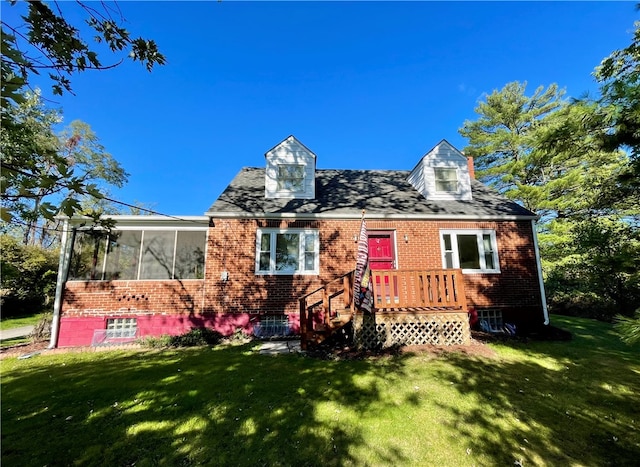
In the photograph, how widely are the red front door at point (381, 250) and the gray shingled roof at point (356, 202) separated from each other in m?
0.78

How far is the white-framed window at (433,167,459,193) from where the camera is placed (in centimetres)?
1167

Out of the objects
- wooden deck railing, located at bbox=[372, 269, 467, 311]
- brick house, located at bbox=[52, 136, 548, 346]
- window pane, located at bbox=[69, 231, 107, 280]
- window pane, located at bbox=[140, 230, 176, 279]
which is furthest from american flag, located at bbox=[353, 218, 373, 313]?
window pane, located at bbox=[69, 231, 107, 280]

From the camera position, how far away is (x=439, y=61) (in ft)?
43.5

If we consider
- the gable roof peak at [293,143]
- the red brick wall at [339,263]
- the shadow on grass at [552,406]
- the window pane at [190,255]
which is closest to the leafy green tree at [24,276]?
the window pane at [190,255]

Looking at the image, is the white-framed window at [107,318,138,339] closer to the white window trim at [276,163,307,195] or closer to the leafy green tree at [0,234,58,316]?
the white window trim at [276,163,307,195]

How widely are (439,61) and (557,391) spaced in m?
14.0

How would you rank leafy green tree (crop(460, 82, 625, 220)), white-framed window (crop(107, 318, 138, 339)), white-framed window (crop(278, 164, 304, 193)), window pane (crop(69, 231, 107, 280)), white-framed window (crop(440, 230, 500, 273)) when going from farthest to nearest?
leafy green tree (crop(460, 82, 625, 220))
white-framed window (crop(278, 164, 304, 193))
white-framed window (crop(440, 230, 500, 273))
window pane (crop(69, 231, 107, 280))
white-framed window (crop(107, 318, 138, 339))

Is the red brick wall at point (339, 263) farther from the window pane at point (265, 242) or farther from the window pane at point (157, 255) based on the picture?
the window pane at point (157, 255)

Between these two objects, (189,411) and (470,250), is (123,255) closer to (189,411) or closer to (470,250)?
(189,411)

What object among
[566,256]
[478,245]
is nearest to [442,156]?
[478,245]

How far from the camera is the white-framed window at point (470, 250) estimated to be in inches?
395

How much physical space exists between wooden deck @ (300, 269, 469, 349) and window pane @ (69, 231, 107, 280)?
7.30 m

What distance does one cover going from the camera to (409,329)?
7527 mm

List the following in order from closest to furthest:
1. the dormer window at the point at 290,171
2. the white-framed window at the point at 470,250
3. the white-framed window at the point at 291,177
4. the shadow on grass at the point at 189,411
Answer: the shadow on grass at the point at 189,411, the white-framed window at the point at 470,250, the dormer window at the point at 290,171, the white-framed window at the point at 291,177
